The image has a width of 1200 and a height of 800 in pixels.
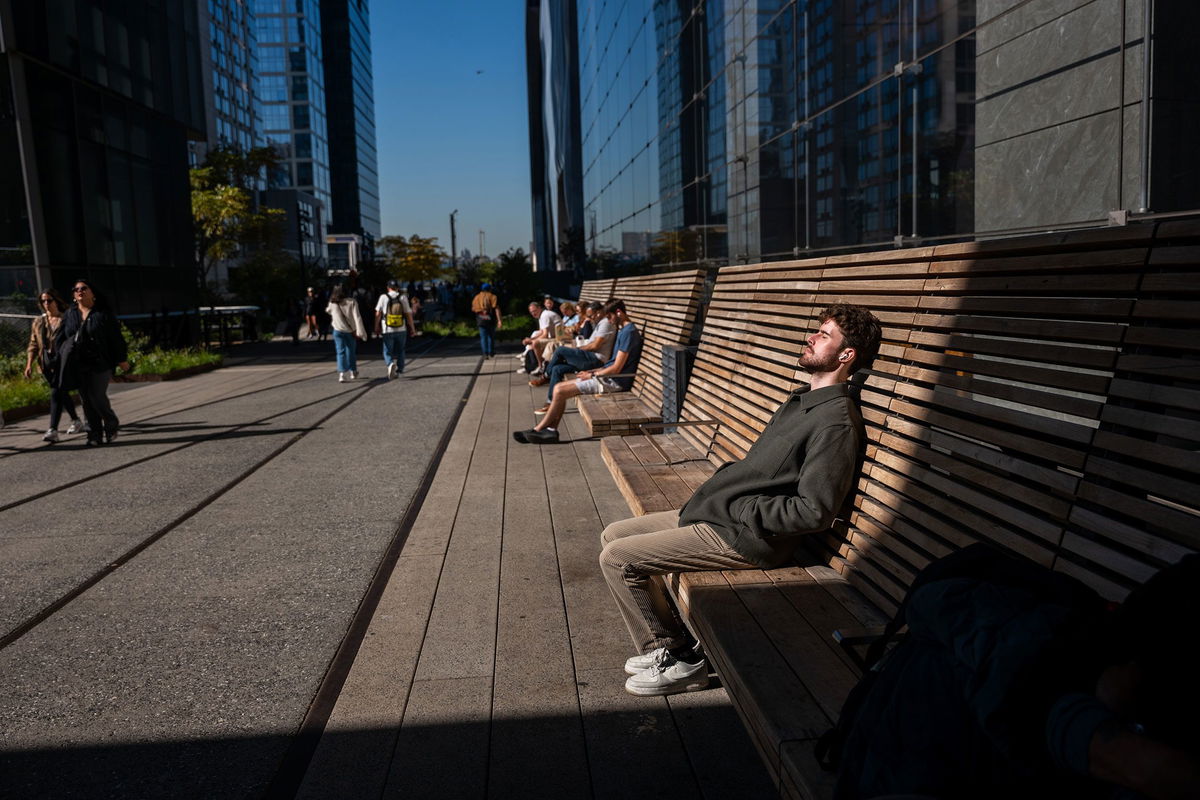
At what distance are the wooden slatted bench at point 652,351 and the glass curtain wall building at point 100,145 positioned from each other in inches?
604

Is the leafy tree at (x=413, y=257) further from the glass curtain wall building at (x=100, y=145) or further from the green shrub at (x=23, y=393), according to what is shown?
the green shrub at (x=23, y=393)

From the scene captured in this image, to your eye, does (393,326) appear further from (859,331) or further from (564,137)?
(564,137)

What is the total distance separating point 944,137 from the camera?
23.7ft

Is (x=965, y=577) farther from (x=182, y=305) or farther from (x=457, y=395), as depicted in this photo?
(x=182, y=305)

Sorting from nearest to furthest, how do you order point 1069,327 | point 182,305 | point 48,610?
point 1069,327
point 48,610
point 182,305

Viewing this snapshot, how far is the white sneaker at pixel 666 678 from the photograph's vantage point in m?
3.99

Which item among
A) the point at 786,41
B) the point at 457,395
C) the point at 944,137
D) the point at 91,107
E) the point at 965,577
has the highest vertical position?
the point at 91,107

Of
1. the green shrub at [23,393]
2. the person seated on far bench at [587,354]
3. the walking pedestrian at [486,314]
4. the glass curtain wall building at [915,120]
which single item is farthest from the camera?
the walking pedestrian at [486,314]

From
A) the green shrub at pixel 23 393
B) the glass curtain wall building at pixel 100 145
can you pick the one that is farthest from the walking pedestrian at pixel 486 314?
the green shrub at pixel 23 393

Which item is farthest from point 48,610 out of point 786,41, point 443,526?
point 786,41

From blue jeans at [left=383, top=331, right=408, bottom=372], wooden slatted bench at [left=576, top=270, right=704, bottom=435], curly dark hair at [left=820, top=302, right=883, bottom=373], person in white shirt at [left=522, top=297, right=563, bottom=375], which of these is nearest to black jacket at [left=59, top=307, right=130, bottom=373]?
wooden slatted bench at [left=576, top=270, right=704, bottom=435]

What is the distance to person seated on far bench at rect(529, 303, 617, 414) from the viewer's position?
38.5ft

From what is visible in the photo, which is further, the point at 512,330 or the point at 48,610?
the point at 512,330

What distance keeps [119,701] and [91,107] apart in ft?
75.4
